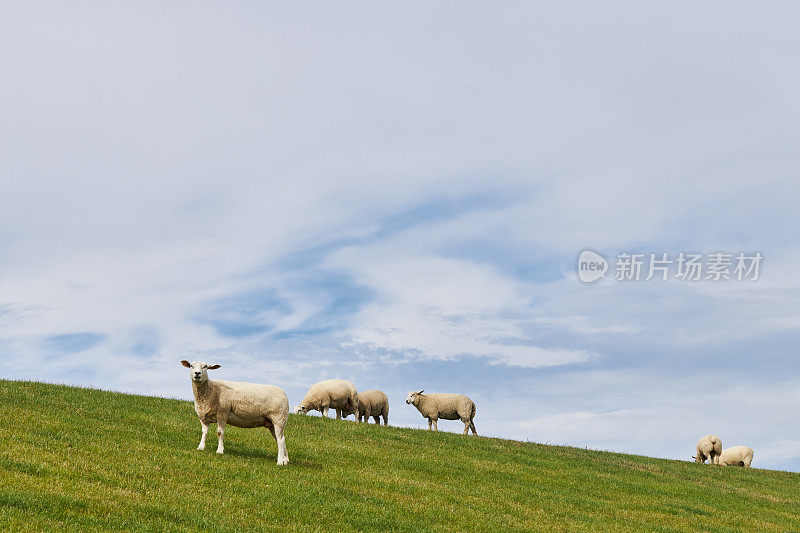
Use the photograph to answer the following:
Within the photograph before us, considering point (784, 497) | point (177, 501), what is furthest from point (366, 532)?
point (784, 497)

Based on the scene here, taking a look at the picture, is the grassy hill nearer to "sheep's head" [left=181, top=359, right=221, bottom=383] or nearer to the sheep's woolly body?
"sheep's head" [left=181, top=359, right=221, bottom=383]

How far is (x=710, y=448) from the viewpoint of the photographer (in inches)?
2016

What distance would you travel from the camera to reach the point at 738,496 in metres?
28.9

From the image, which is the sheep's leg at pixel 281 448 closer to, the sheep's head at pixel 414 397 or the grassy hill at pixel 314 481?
the grassy hill at pixel 314 481

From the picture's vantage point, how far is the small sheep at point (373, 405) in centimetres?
4191

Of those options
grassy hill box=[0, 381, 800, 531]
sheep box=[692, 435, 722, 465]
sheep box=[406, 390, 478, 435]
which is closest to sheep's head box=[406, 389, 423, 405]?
sheep box=[406, 390, 478, 435]

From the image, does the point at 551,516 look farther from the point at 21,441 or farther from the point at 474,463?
the point at 21,441

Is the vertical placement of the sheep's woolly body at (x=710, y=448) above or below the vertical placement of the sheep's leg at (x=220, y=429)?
Answer: above

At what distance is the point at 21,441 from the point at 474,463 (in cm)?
1505

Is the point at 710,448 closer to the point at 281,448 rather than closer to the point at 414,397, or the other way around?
the point at 414,397

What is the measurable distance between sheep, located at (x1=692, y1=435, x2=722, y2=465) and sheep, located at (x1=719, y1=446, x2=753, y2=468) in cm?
112

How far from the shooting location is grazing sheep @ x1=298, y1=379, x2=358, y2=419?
1566 inches

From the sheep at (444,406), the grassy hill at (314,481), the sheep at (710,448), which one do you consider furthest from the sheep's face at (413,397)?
the sheep at (710,448)

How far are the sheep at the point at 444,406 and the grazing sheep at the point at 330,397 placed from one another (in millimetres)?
5286
